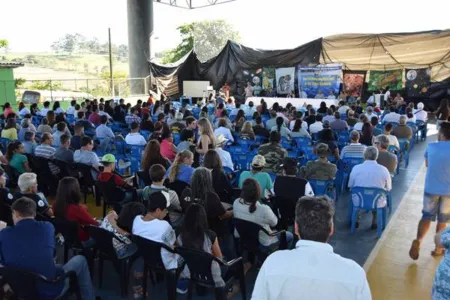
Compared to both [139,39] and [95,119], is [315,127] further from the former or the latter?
[139,39]

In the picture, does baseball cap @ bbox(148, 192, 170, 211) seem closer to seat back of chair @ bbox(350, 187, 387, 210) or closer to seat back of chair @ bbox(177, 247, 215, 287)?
seat back of chair @ bbox(177, 247, 215, 287)

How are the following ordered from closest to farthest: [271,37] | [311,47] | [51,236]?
1. [51,236]
2. [311,47]
3. [271,37]

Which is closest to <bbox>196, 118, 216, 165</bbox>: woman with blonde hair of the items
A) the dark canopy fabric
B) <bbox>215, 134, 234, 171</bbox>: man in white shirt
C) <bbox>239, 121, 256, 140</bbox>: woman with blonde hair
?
<bbox>215, 134, 234, 171</bbox>: man in white shirt

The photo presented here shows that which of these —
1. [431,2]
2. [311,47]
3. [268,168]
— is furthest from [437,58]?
[431,2]

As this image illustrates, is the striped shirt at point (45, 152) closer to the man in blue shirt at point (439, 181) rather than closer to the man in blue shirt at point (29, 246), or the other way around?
the man in blue shirt at point (29, 246)

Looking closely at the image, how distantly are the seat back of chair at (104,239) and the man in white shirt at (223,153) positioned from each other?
2.65 meters

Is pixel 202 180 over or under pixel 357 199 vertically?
over

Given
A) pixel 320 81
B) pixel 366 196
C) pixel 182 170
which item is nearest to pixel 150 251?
pixel 182 170

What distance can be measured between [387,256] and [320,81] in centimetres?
1630

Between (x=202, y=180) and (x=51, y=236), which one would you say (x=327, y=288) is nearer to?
(x=51, y=236)

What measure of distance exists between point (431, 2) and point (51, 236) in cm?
4801

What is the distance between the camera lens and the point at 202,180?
14.4ft

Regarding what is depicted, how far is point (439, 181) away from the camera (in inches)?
170

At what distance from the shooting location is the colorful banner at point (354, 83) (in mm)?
19656
